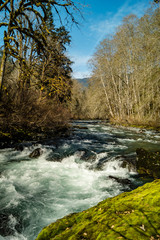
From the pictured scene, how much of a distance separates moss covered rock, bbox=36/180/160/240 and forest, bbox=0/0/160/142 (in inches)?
242

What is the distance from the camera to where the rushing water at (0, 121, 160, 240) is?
2.83 metres

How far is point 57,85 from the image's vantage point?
990cm

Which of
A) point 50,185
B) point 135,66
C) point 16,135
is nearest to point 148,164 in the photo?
point 50,185

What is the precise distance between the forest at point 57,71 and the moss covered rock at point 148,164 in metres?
5.96

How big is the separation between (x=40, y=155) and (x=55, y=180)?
2397 mm

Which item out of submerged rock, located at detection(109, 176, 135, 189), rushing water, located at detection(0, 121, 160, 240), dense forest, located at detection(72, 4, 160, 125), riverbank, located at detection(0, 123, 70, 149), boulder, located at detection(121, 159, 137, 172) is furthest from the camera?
dense forest, located at detection(72, 4, 160, 125)

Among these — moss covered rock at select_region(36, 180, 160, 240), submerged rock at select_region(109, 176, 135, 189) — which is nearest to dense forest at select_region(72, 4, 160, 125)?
submerged rock at select_region(109, 176, 135, 189)

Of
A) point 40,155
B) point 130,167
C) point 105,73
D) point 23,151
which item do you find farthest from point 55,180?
point 105,73

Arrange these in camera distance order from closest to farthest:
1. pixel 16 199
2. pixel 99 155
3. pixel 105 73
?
pixel 16 199
pixel 99 155
pixel 105 73

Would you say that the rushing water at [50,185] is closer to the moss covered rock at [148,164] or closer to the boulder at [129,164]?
the boulder at [129,164]

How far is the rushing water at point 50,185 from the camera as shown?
2.83 meters

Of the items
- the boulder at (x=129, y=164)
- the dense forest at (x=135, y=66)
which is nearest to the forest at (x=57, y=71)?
the dense forest at (x=135, y=66)

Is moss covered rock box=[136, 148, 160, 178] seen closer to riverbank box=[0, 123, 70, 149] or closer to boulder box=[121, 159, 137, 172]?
boulder box=[121, 159, 137, 172]

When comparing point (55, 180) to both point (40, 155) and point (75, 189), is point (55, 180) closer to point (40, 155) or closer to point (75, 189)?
point (75, 189)
